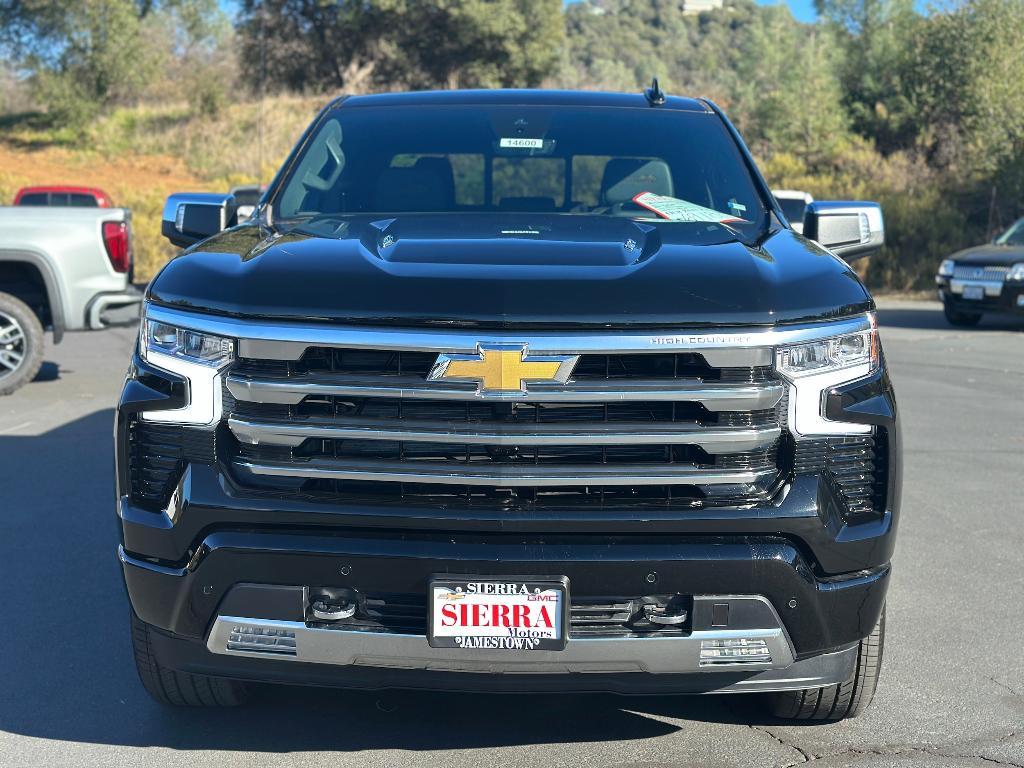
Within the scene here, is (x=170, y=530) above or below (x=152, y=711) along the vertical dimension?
above

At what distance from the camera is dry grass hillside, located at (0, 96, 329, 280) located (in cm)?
3888

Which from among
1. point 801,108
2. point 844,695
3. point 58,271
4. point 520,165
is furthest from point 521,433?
point 801,108

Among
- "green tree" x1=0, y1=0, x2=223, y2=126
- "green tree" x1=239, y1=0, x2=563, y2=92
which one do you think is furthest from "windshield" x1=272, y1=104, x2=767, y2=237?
"green tree" x1=0, y1=0, x2=223, y2=126

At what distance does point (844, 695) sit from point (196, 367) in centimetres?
204

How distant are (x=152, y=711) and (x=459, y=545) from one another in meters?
1.42

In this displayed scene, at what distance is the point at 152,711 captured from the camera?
3.92 m

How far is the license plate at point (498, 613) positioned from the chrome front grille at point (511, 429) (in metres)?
0.20

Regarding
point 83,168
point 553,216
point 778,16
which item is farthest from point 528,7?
point 553,216

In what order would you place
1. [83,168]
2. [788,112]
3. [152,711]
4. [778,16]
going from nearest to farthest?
[152,711]
[788,112]
[83,168]
[778,16]

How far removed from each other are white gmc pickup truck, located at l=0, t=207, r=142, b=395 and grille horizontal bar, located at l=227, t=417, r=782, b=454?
776cm

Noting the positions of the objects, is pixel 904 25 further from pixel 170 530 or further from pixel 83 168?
pixel 170 530

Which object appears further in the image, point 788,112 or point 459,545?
point 788,112

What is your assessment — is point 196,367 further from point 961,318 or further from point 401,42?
point 401,42

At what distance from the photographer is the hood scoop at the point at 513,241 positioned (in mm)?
3365
